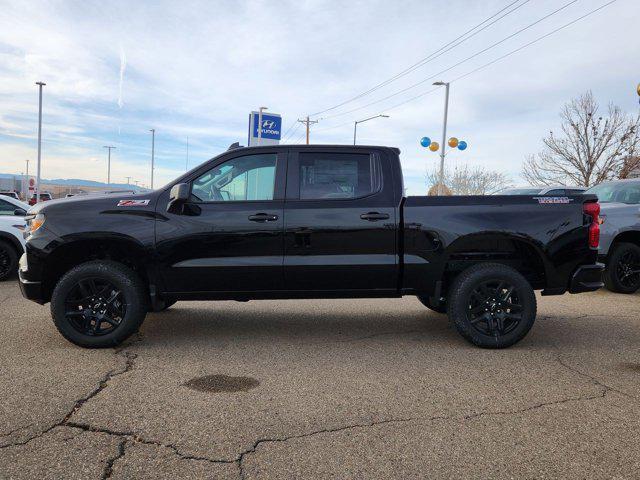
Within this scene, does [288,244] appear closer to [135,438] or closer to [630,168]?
[135,438]

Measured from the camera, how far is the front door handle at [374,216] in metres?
5.09

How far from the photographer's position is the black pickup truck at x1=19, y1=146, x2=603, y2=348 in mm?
5004

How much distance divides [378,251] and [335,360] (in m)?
1.10

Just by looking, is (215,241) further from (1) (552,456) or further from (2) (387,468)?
(1) (552,456)

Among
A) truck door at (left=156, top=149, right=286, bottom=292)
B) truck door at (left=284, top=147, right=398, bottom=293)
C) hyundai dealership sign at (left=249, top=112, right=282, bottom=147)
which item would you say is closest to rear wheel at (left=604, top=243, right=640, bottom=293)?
truck door at (left=284, top=147, right=398, bottom=293)

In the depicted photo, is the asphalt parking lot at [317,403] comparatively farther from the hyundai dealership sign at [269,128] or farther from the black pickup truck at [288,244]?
the hyundai dealership sign at [269,128]

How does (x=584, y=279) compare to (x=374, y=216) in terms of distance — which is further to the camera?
(x=584, y=279)

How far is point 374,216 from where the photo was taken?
5098 millimetres

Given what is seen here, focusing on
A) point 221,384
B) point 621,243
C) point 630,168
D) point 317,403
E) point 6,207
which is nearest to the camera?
point 317,403

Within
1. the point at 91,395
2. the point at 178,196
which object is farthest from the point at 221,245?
the point at 91,395

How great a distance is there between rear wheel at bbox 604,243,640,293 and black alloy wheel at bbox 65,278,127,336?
7340mm

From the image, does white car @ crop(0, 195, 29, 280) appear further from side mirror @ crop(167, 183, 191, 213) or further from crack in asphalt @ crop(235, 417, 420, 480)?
crack in asphalt @ crop(235, 417, 420, 480)

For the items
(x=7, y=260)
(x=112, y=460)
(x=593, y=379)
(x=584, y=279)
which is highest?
(x=584, y=279)

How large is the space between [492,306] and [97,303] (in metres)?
3.74
